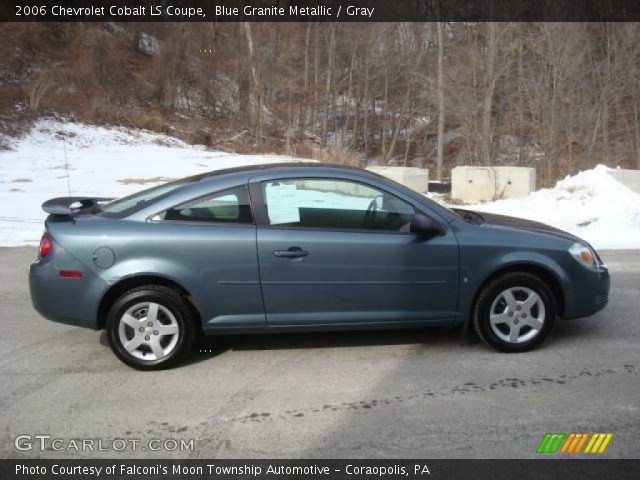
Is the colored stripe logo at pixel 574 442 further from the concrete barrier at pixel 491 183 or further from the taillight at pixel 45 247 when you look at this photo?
the concrete barrier at pixel 491 183

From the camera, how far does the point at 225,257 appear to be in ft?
15.1

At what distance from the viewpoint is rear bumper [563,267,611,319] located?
16.2 ft

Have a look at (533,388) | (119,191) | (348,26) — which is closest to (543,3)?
(348,26)

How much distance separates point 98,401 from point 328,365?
1640 millimetres

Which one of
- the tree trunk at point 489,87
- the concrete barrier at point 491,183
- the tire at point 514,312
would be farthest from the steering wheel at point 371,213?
the tree trunk at point 489,87

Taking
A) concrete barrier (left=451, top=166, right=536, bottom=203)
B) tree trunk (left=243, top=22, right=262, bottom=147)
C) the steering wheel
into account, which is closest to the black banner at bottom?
the steering wheel

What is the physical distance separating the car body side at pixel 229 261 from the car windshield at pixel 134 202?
0.10 meters

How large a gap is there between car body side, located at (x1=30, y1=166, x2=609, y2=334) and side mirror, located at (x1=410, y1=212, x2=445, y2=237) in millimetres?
53

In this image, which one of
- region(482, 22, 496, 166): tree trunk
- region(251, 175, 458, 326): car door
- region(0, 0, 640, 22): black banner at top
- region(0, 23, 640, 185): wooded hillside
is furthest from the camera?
region(0, 0, 640, 22): black banner at top

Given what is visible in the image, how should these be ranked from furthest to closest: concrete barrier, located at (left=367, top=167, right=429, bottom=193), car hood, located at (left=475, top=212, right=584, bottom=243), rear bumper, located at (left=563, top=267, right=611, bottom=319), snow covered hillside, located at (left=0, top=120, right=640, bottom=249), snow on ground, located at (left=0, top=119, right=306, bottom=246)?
concrete barrier, located at (left=367, top=167, right=429, bottom=193)
snow on ground, located at (left=0, top=119, right=306, bottom=246)
snow covered hillside, located at (left=0, top=120, right=640, bottom=249)
car hood, located at (left=475, top=212, right=584, bottom=243)
rear bumper, located at (left=563, top=267, right=611, bottom=319)

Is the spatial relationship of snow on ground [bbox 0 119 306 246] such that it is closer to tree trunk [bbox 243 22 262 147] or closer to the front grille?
tree trunk [bbox 243 22 262 147]

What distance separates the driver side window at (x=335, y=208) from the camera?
4.80m

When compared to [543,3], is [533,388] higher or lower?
lower

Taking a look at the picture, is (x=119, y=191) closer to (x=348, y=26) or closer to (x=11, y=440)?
(x=11, y=440)
